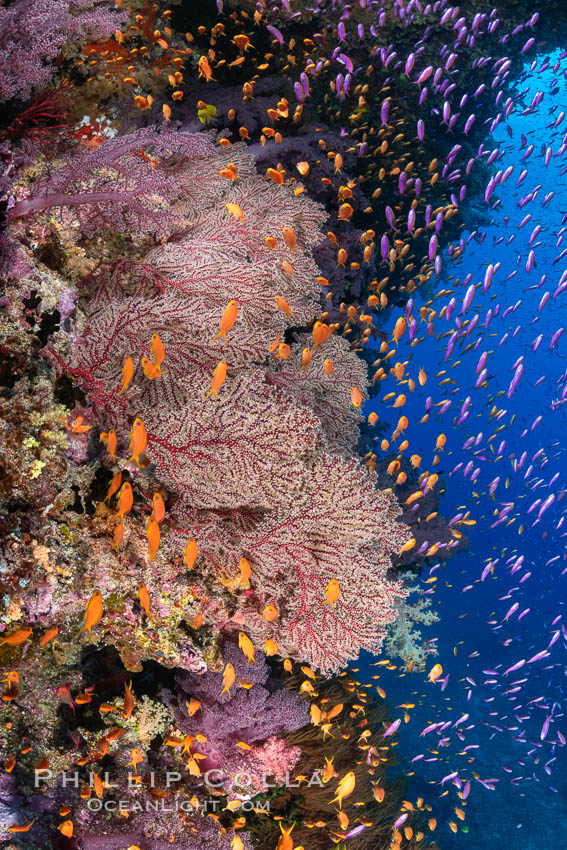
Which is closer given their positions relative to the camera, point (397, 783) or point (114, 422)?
point (114, 422)

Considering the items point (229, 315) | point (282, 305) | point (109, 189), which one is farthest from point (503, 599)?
point (109, 189)

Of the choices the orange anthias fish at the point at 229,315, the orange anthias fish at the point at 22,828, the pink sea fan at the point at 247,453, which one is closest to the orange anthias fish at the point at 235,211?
the pink sea fan at the point at 247,453

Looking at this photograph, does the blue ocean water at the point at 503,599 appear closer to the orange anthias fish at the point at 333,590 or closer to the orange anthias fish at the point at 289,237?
the orange anthias fish at the point at 289,237

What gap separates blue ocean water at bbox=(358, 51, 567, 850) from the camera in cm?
732

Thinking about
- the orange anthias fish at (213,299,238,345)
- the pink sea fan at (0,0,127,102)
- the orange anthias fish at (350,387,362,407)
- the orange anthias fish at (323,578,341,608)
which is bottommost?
the orange anthias fish at (323,578,341,608)

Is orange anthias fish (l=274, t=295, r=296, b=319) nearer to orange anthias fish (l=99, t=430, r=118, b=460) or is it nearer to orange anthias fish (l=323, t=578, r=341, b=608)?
orange anthias fish (l=99, t=430, r=118, b=460)

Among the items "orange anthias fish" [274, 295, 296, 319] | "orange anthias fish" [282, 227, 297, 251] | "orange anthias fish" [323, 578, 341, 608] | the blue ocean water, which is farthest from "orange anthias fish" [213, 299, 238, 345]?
the blue ocean water

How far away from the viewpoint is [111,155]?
3.62m

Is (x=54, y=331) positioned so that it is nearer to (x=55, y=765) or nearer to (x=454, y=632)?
(x=55, y=765)

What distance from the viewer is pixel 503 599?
15258mm

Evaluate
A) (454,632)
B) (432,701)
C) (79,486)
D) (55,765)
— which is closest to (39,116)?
(79,486)

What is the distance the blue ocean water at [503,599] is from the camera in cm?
732

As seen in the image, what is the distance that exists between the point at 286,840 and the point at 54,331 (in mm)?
4008

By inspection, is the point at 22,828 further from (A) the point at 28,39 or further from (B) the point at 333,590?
(A) the point at 28,39
